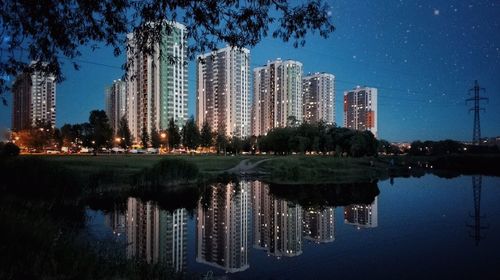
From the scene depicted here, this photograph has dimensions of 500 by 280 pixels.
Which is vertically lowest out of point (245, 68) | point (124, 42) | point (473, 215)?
point (473, 215)

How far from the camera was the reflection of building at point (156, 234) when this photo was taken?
18969mm

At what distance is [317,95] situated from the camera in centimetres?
19362

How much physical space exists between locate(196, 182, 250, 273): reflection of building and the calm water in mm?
60

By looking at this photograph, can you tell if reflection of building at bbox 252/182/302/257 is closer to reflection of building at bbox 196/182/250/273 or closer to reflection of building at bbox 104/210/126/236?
reflection of building at bbox 196/182/250/273

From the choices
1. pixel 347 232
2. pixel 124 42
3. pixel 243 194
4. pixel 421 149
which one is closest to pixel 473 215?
pixel 347 232

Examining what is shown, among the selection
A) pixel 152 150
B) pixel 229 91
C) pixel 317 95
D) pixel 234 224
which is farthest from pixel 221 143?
pixel 234 224

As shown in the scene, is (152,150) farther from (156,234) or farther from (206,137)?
(156,234)

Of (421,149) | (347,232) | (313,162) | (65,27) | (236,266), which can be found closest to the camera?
(65,27)

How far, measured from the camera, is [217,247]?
2172 centimetres

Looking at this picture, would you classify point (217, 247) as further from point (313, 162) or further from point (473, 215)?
point (313, 162)

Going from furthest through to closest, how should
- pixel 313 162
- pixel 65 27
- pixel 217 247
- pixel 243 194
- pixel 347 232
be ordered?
pixel 313 162
pixel 243 194
pixel 347 232
pixel 217 247
pixel 65 27

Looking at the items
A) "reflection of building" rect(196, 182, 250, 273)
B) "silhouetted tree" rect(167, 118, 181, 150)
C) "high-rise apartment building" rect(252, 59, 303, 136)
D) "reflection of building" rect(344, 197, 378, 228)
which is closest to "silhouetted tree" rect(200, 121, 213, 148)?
"silhouetted tree" rect(167, 118, 181, 150)

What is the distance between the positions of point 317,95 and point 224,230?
569 ft

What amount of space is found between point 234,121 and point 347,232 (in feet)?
550
